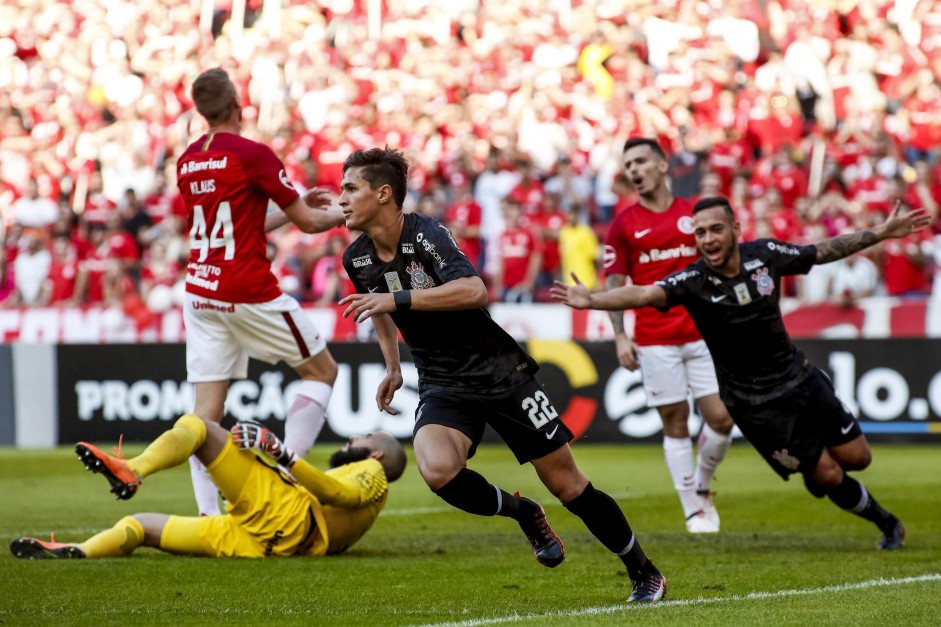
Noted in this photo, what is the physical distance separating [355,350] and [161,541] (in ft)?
26.5

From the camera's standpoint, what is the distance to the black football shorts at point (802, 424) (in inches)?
323

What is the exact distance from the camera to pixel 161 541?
320 inches

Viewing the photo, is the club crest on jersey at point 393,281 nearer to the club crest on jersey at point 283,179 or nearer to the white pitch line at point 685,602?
the white pitch line at point 685,602

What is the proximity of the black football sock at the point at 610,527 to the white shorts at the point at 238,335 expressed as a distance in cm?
288

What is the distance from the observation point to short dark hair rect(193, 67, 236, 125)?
8.59 m

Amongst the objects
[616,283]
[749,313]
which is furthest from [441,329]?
[616,283]

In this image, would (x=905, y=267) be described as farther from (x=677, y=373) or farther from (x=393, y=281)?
(x=393, y=281)

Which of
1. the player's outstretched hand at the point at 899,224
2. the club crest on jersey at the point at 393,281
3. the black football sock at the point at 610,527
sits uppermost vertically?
the player's outstretched hand at the point at 899,224

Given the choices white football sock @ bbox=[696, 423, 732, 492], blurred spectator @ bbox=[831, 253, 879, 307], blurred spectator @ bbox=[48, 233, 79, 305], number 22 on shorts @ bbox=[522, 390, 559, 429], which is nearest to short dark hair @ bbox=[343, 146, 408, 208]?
number 22 on shorts @ bbox=[522, 390, 559, 429]

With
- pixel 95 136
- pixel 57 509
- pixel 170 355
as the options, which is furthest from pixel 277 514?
pixel 95 136

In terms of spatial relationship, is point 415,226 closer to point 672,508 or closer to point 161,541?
point 161,541

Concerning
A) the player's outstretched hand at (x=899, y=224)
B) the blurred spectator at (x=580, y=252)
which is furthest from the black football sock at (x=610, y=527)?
the blurred spectator at (x=580, y=252)

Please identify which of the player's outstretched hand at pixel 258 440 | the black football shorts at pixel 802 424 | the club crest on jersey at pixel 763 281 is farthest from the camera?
the black football shorts at pixel 802 424

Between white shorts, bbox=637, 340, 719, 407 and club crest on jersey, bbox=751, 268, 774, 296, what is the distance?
1.88 meters
